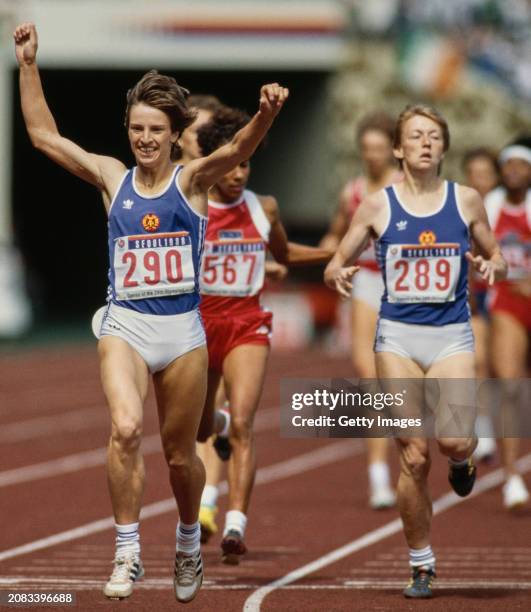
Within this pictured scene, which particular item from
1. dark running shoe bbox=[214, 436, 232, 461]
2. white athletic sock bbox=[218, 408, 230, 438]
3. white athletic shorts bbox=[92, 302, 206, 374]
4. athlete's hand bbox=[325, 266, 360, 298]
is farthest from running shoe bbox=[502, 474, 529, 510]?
white athletic shorts bbox=[92, 302, 206, 374]

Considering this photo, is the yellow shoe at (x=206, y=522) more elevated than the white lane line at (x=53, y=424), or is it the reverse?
the yellow shoe at (x=206, y=522)

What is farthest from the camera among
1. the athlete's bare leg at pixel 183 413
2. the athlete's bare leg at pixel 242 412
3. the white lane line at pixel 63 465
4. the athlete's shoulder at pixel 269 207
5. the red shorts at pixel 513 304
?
the white lane line at pixel 63 465

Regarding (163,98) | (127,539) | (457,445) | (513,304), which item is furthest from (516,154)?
(127,539)

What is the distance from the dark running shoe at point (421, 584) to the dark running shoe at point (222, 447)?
185 cm

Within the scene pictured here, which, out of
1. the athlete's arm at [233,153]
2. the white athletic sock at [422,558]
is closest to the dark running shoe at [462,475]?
the white athletic sock at [422,558]

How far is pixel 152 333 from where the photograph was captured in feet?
22.8

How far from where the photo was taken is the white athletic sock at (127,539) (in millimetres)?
6672

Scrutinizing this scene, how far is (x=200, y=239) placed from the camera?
7051 millimetres

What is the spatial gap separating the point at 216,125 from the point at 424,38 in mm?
21137

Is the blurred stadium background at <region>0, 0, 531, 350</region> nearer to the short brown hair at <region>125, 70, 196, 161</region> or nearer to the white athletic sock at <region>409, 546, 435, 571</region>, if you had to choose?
the white athletic sock at <region>409, 546, 435, 571</region>

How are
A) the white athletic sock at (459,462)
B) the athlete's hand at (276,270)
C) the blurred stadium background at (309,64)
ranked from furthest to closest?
the blurred stadium background at (309,64) < the athlete's hand at (276,270) < the white athletic sock at (459,462)

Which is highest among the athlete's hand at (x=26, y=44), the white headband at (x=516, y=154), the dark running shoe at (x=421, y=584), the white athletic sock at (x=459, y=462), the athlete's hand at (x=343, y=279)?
the athlete's hand at (x=26, y=44)

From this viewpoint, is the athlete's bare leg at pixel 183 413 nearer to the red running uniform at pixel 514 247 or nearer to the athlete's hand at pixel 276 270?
the athlete's hand at pixel 276 270

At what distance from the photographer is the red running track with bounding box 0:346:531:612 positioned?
296 inches
